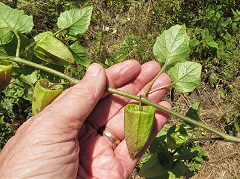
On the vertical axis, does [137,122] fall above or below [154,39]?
above

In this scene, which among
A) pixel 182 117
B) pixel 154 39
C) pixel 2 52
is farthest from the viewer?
pixel 154 39

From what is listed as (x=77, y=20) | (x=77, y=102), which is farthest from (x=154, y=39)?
(x=77, y=102)

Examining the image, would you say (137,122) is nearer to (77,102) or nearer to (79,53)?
(77,102)

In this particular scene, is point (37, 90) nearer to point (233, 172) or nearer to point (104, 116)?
point (104, 116)

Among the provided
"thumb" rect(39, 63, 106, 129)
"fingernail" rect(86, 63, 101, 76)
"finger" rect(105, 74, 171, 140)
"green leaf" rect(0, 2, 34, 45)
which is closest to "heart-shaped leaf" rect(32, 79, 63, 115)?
"thumb" rect(39, 63, 106, 129)

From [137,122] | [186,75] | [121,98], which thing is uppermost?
[186,75]

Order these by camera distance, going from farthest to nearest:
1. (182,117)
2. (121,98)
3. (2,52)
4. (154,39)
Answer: (154,39) < (121,98) < (2,52) < (182,117)

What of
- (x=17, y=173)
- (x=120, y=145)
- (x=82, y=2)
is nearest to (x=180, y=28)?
(x=120, y=145)

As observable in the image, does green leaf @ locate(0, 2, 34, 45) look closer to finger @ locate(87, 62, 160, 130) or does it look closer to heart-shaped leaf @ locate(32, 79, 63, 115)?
heart-shaped leaf @ locate(32, 79, 63, 115)
